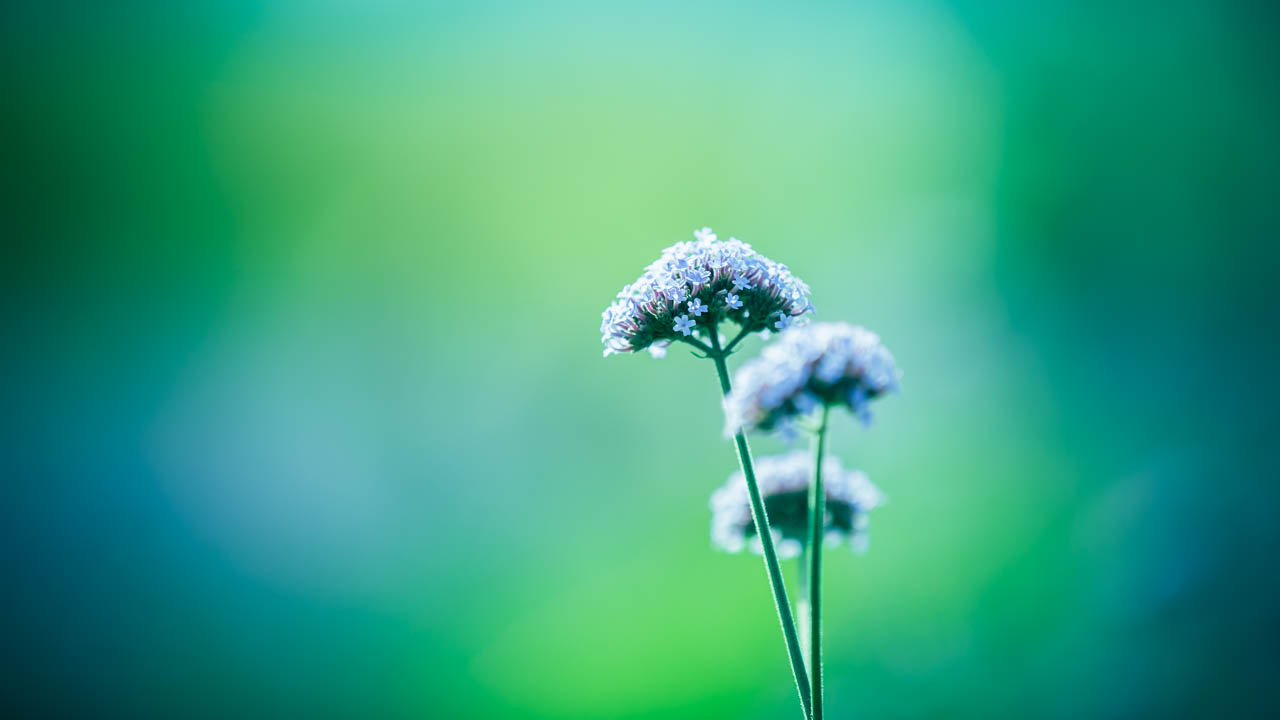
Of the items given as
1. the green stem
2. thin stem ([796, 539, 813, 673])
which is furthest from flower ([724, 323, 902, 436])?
thin stem ([796, 539, 813, 673])

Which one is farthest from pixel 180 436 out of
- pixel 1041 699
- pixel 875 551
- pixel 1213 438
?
pixel 1213 438

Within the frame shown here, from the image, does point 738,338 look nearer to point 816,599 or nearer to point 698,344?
point 698,344

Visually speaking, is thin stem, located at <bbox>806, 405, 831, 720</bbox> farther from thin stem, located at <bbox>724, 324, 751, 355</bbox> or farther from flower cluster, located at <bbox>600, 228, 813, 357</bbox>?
flower cluster, located at <bbox>600, 228, 813, 357</bbox>

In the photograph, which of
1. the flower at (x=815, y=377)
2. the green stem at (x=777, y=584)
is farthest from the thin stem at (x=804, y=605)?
the flower at (x=815, y=377)

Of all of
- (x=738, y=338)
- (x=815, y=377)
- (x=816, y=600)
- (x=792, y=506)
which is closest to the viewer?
(x=816, y=600)

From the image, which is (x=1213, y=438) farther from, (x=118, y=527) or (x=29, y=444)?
(x=29, y=444)

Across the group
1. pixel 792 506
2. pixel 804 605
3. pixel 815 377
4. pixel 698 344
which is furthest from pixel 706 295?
pixel 792 506
